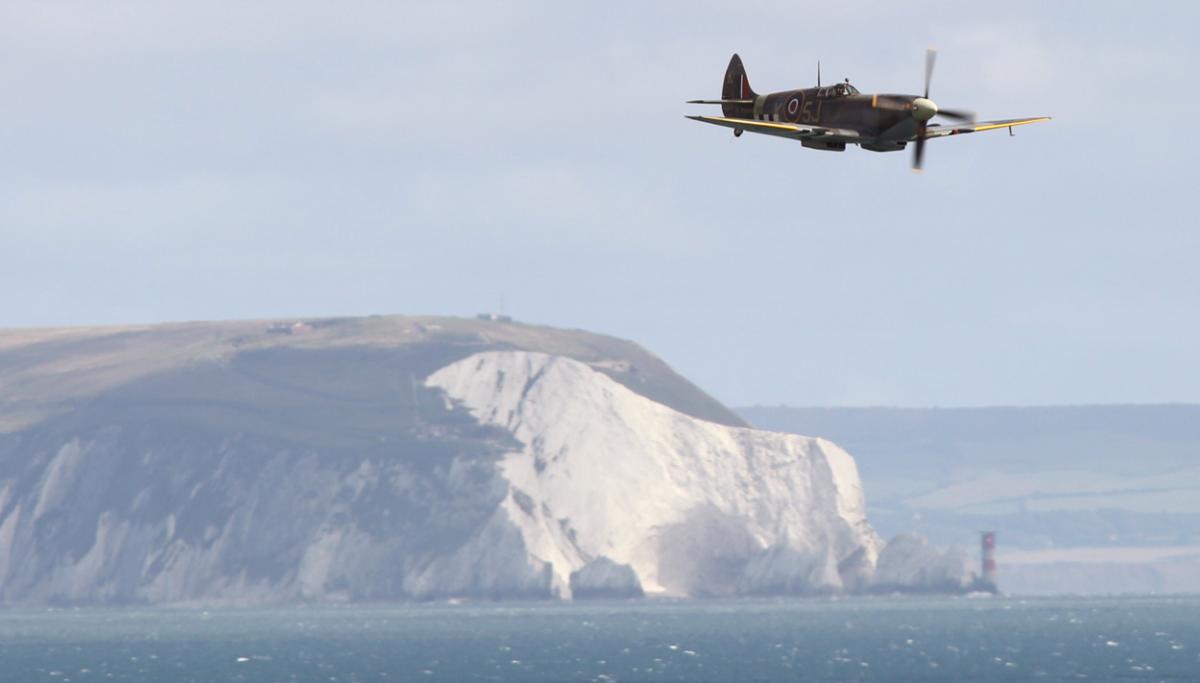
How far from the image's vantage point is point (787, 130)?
7288cm

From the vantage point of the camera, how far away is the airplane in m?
72.4

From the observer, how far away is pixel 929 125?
74938mm

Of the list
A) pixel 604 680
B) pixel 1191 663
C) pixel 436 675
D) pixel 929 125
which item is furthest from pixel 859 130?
pixel 1191 663

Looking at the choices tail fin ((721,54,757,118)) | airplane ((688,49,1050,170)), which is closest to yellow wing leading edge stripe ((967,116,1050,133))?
airplane ((688,49,1050,170))

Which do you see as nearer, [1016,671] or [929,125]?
[929,125]

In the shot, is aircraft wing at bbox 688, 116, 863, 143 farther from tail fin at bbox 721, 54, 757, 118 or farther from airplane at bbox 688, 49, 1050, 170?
tail fin at bbox 721, 54, 757, 118

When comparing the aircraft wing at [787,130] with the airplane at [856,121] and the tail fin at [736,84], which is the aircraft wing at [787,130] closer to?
the airplane at [856,121]

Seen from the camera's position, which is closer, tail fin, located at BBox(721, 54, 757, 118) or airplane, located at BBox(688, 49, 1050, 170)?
airplane, located at BBox(688, 49, 1050, 170)

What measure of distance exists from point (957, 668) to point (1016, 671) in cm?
667

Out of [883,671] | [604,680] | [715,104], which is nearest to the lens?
[715,104]

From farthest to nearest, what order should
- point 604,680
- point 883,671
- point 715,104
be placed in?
point 883,671 → point 604,680 → point 715,104

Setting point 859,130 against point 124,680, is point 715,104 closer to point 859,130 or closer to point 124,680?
point 859,130

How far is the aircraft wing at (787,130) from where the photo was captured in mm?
72062

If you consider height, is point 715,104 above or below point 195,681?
above
